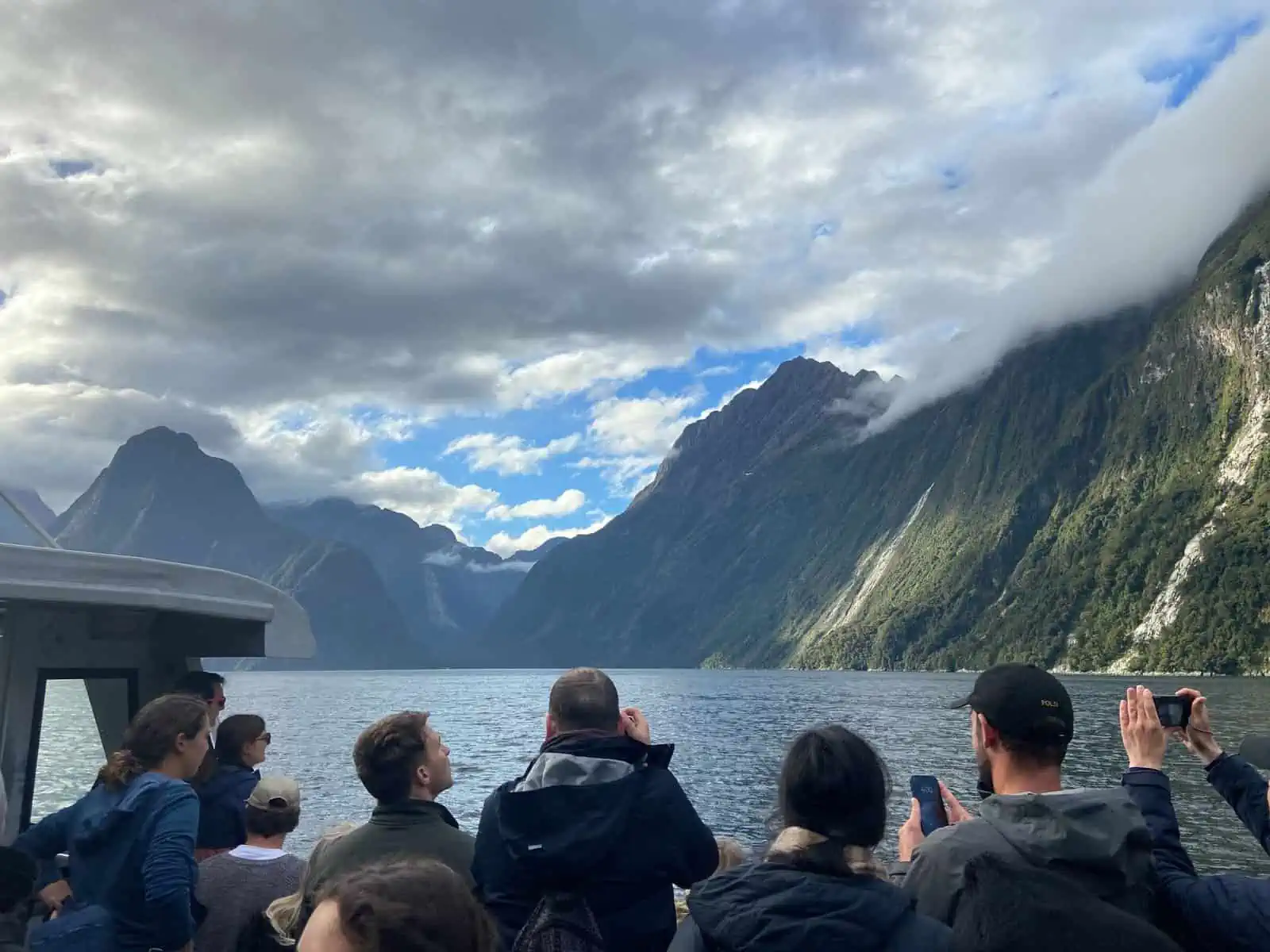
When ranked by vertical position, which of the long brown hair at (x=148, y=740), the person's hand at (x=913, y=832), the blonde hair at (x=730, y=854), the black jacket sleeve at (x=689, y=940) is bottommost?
the blonde hair at (x=730, y=854)

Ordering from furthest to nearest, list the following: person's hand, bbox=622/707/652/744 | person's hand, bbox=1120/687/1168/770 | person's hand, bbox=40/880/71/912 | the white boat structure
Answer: the white boat structure
person's hand, bbox=40/880/71/912
person's hand, bbox=622/707/652/744
person's hand, bbox=1120/687/1168/770

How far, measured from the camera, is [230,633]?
934 cm

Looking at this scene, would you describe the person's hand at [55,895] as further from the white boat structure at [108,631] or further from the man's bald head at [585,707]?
the man's bald head at [585,707]

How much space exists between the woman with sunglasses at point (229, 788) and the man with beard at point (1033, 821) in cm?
421

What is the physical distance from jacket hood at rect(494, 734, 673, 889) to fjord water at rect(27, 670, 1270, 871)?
0.83m

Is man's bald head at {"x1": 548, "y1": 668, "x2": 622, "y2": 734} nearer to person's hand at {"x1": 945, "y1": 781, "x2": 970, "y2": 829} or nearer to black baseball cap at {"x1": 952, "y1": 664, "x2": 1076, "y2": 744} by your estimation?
person's hand at {"x1": 945, "y1": 781, "x2": 970, "y2": 829}

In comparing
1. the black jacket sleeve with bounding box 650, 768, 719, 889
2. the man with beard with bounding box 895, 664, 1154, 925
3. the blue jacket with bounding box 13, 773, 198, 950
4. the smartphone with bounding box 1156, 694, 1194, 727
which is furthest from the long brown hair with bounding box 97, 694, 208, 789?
the smartphone with bounding box 1156, 694, 1194, 727

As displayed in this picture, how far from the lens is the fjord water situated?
31844mm

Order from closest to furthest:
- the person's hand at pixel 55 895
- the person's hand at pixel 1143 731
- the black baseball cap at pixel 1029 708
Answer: the black baseball cap at pixel 1029 708 → the person's hand at pixel 1143 731 → the person's hand at pixel 55 895

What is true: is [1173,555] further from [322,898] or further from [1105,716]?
[322,898]

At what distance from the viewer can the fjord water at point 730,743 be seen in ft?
104

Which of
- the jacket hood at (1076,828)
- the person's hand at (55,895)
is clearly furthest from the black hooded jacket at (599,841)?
the person's hand at (55,895)

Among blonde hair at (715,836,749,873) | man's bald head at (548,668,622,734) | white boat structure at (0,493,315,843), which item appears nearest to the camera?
man's bald head at (548,668,622,734)

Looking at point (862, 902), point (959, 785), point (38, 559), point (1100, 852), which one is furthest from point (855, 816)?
point (959, 785)
